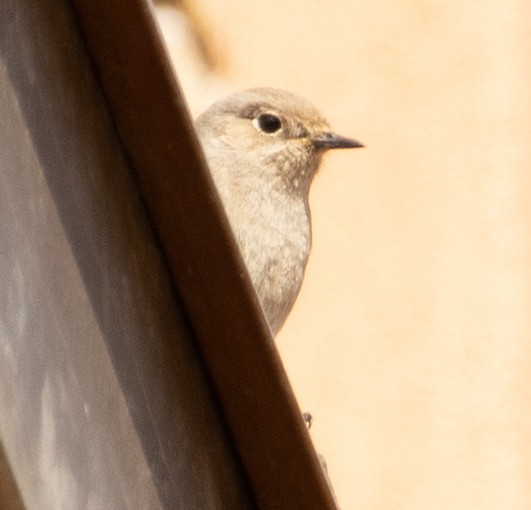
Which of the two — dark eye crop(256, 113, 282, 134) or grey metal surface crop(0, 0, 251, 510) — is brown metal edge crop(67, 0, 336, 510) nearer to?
grey metal surface crop(0, 0, 251, 510)

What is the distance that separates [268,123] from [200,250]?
5.96 feet

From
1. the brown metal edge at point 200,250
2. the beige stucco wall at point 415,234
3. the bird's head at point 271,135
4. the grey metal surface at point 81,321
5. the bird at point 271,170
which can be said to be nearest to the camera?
the grey metal surface at point 81,321

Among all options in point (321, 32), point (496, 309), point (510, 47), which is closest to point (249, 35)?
point (321, 32)

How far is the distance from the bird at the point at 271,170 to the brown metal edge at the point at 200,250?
1306 mm

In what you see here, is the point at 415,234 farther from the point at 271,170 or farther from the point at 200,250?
the point at 200,250

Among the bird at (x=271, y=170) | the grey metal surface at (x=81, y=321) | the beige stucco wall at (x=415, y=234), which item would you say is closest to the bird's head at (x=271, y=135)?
the bird at (x=271, y=170)

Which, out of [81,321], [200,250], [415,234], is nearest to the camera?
[81,321]

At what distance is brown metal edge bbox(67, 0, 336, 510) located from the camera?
1665mm

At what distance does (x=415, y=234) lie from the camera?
3.87m

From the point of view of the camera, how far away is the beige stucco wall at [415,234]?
3.80m

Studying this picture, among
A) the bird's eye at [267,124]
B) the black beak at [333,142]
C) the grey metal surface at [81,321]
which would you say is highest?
the bird's eye at [267,124]

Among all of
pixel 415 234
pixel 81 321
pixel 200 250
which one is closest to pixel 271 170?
pixel 415 234

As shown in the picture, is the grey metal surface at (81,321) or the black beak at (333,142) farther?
the black beak at (333,142)

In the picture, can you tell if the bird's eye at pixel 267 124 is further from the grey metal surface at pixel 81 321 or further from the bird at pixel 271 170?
the grey metal surface at pixel 81 321
